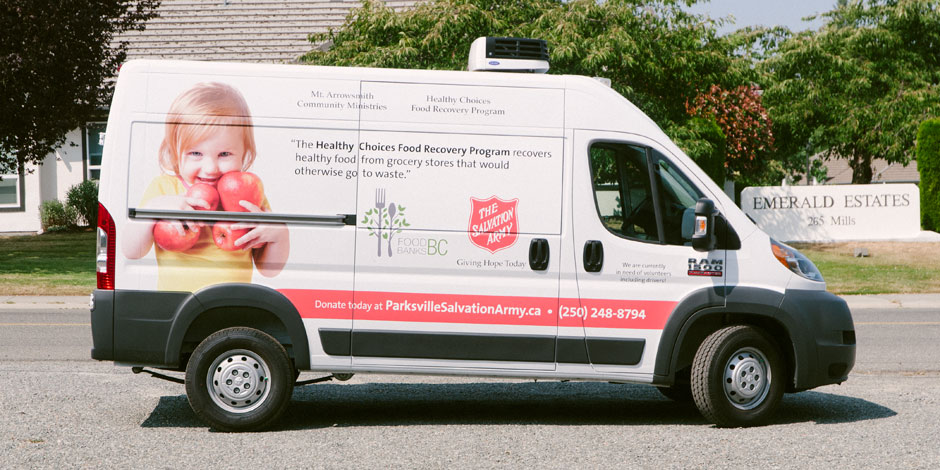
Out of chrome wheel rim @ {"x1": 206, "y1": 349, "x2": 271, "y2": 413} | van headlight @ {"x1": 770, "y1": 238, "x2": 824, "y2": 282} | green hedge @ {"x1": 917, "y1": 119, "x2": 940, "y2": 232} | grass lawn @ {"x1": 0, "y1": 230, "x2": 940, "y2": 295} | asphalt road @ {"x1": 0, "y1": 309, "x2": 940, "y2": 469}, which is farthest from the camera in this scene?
green hedge @ {"x1": 917, "y1": 119, "x2": 940, "y2": 232}

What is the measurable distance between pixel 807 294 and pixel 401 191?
2.83 meters

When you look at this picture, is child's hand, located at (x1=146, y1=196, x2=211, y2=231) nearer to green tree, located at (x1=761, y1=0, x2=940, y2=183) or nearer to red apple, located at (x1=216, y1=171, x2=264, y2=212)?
red apple, located at (x1=216, y1=171, x2=264, y2=212)

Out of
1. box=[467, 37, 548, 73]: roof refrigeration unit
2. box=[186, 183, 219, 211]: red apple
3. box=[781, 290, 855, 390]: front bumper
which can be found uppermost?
box=[467, 37, 548, 73]: roof refrigeration unit

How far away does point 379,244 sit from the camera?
640cm

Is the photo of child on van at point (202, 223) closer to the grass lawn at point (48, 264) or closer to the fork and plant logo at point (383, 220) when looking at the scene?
the fork and plant logo at point (383, 220)

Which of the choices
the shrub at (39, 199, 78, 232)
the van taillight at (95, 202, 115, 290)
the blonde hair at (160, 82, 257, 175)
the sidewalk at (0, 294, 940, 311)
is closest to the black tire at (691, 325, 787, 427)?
the blonde hair at (160, 82, 257, 175)

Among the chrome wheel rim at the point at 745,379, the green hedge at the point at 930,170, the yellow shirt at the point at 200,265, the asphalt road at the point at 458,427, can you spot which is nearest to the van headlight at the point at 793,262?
the chrome wheel rim at the point at 745,379

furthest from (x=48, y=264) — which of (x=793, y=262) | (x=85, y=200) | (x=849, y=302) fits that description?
(x=793, y=262)

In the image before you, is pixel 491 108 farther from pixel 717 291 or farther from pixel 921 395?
pixel 921 395

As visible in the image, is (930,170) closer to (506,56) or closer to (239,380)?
(506,56)

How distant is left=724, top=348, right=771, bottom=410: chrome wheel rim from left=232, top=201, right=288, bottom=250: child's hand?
3.12 metres

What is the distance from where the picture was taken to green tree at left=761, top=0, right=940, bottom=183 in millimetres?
29734

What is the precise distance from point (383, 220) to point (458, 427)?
1513 mm

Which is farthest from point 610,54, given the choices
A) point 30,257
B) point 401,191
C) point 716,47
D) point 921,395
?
point 30,257
